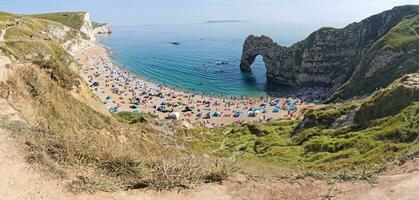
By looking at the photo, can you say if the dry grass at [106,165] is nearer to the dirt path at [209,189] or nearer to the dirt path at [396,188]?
the dirt path at [209,189]

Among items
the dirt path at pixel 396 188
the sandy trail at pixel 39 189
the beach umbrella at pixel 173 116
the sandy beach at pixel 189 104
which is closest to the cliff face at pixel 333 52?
the sandy beach at pixel 189 104

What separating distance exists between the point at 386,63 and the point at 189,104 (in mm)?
50940

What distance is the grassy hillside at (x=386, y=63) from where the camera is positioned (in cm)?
8983

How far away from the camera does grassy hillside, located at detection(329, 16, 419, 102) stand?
295 feet

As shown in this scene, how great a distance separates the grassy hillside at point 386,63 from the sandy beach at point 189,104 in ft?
41.0

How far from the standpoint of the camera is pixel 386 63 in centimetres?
9719

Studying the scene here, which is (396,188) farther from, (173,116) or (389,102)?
(173,116)

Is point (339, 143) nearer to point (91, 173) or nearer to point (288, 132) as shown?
point (288, 132)

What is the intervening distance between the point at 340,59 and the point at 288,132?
232 ft

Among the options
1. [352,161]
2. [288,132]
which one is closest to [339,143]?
[352,161]

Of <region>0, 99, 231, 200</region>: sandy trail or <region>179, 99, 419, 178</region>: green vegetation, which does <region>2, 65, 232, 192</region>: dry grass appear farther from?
<region>179, 99, 419, 178</region>: green vegetation

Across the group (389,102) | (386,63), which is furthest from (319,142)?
(386,63)

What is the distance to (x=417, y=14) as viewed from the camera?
118 metres

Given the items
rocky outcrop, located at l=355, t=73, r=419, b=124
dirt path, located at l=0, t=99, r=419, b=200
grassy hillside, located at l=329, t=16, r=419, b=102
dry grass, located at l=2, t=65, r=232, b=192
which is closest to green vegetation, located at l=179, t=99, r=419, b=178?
rocky outcrop, located at l=355, t=73, r=419, b=124
